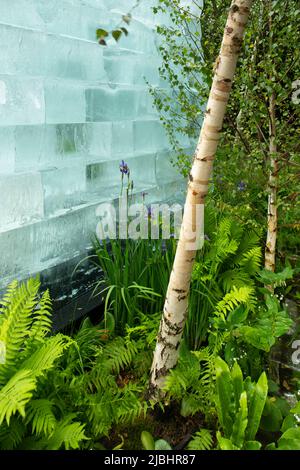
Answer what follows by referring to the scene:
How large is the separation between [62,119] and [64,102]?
0.10 metres

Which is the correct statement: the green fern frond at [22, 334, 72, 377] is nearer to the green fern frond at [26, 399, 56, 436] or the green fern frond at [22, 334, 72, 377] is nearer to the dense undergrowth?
the dense undergrowth

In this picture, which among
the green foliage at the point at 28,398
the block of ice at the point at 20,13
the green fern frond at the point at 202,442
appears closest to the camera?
the green foliage at the point at 28,398

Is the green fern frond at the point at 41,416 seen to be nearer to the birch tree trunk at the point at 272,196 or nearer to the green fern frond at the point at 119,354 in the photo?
the green fern frond at the point at 119,354

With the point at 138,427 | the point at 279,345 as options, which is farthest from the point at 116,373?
the point at 279,345

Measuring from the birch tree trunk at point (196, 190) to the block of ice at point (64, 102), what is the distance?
118 centimetres

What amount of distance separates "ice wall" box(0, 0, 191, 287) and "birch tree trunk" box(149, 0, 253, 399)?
39.3 inches

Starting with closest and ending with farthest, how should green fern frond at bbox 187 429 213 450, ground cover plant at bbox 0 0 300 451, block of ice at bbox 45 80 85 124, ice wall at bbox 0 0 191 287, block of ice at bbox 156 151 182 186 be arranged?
ground cover plant at bbox 0 0 300 451 → green fern frond at bbox 187 429 213 450 → ice wall at bbox 0 0 191 287 → block of ice at bbox 45 80 85 124 → block of ice at bbox 156 151 182 186

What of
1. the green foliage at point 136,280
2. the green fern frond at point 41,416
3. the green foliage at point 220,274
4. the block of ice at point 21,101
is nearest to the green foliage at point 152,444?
the green fern frond at point 41,416

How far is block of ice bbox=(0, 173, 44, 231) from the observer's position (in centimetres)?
230

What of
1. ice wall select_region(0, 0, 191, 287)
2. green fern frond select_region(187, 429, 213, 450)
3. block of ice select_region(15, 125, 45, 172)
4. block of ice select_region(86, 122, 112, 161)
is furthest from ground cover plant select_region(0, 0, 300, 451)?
block of ice select_region(15, 125, 45, 172)

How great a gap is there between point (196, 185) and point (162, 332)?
67 cm

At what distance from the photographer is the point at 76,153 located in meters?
2.76

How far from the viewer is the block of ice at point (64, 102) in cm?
249
